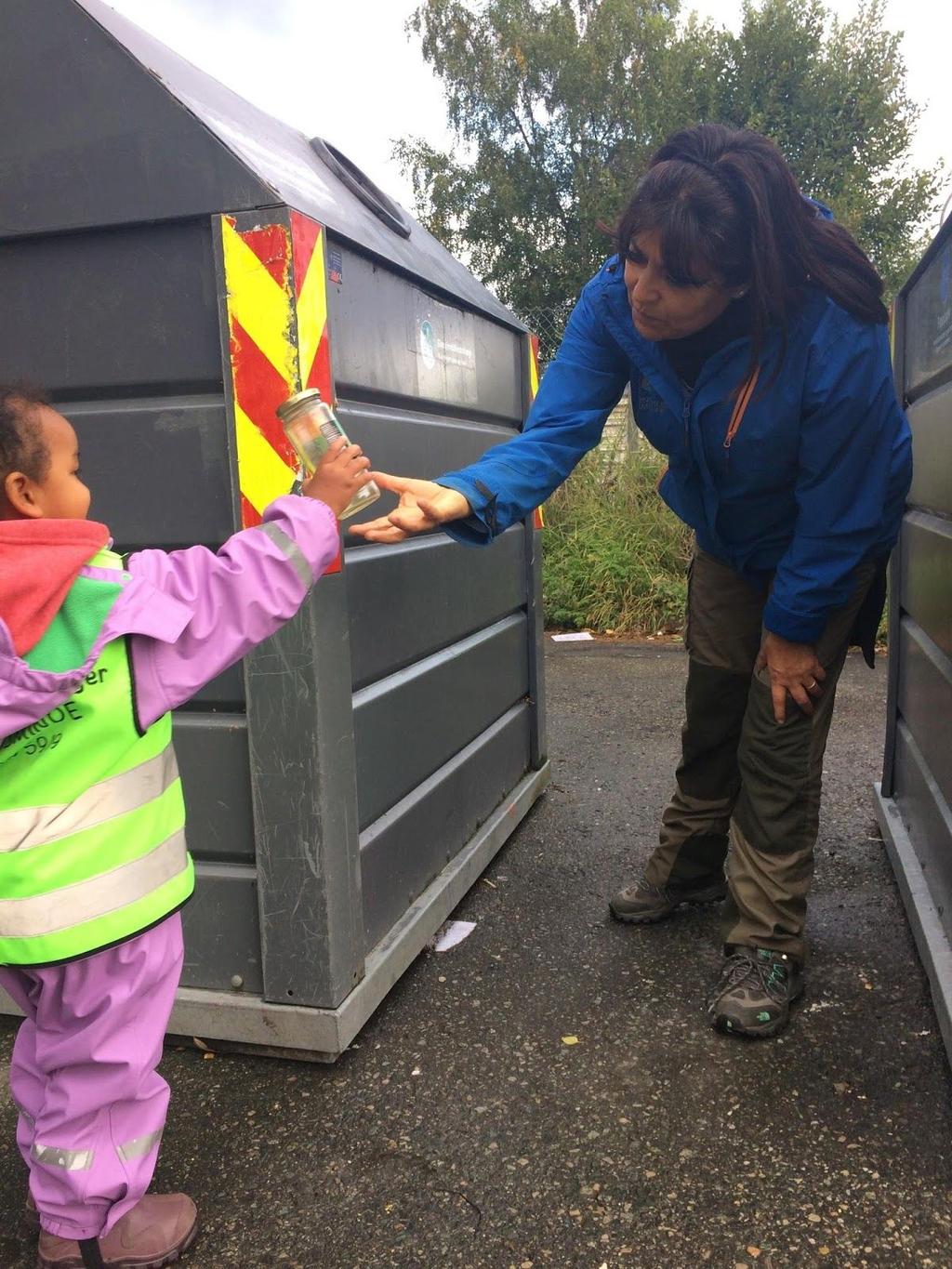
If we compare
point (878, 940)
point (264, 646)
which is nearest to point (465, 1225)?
point (264, 646)

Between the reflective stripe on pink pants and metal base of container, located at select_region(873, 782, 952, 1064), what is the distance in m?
1.56

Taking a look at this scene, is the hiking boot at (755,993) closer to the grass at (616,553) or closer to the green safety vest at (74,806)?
the green safety vest at (74,806)

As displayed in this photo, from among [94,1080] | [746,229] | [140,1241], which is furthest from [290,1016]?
[746,229]

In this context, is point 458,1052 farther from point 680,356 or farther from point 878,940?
point 680,356

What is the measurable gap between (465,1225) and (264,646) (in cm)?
110

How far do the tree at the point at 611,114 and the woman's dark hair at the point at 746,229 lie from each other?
17531 millimetres

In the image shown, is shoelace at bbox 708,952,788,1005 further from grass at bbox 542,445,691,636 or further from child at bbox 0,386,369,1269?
grass at bbox 542,445,691,636

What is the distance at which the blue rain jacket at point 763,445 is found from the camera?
2053 millimetres

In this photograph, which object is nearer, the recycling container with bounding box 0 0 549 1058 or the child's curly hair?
the child's curly hair

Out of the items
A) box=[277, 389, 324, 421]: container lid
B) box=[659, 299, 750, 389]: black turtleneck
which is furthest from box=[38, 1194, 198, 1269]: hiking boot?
box=[659, 299, 750, 389]: black turtleneck

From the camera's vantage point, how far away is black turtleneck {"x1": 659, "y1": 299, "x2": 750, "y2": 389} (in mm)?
2121

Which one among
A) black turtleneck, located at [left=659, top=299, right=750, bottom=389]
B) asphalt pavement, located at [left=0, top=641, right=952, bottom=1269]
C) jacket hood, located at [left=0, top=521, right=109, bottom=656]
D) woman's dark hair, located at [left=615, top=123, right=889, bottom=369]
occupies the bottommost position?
asphalt pavement, located at [left=0, top=641, right=952, bottom=1269]

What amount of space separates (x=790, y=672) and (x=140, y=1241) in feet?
5.43

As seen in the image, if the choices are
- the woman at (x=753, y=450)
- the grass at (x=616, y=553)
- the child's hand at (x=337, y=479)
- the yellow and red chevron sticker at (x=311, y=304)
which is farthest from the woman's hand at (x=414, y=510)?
the grass at (x=616, y=553)
